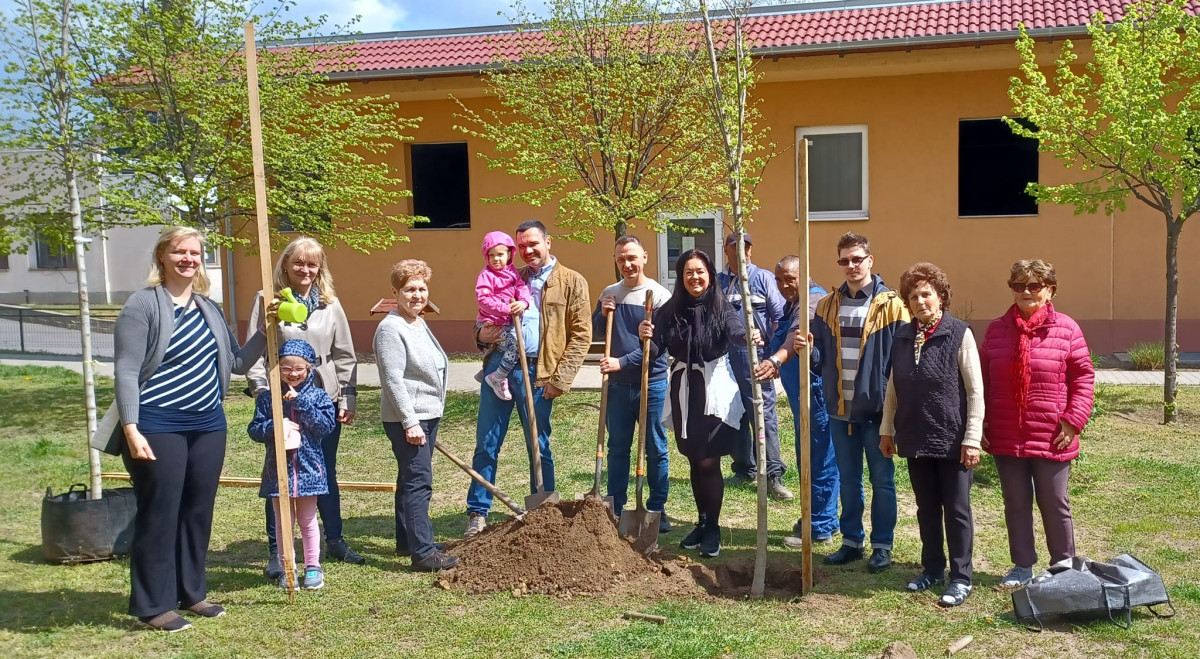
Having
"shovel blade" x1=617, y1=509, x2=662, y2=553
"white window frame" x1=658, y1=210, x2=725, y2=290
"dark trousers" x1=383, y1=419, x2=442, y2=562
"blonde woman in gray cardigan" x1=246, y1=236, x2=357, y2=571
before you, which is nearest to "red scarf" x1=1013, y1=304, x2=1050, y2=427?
"shovel blade" x1=617, y1=509, x2=662, y2=553

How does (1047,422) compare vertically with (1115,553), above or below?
above

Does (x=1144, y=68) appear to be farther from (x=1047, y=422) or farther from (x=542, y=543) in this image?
(x=542, y=543)

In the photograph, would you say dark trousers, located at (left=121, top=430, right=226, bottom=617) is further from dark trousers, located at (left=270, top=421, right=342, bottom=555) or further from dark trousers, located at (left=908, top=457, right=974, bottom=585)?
dark trousers, located at (left=908, top=457, right=974, bottom=585)

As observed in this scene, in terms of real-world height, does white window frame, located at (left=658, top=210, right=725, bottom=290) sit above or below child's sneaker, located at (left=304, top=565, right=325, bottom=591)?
above

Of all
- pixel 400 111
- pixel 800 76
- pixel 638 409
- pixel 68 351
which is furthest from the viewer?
pixel 68 351

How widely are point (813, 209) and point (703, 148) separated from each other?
391cm

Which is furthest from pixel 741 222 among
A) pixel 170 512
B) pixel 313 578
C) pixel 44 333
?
pixel 44 333

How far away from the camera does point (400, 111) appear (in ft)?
53.0

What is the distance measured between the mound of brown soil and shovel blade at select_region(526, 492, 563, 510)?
0.87 ft

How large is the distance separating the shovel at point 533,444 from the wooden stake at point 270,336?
1.43 metres

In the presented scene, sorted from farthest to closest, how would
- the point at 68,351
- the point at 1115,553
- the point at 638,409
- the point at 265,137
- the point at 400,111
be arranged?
the point at 68,351, the point at 400,111, the point at 265,137, the point at 638,409, the point at 1115,553

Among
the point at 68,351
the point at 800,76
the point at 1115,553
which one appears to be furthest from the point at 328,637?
the point at 68,351

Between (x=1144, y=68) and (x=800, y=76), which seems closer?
(x=1144, y=68)

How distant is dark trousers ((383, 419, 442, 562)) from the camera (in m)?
5.55
